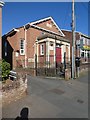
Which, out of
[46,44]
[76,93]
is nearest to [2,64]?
[76,93]

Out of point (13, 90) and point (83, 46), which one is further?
point (83, 46)

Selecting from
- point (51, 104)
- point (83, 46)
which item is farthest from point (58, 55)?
point (51, 104)

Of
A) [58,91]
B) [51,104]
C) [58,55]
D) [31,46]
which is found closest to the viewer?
[51,104]

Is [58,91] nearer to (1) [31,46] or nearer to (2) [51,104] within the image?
(2) [51,104]

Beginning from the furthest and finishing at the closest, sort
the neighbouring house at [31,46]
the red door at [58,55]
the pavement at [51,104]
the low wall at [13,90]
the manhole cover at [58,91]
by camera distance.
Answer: the red door at [58,55] < the neighbouring house at [31,46] < the manhole cover at [58,91] < the low wall at [13,90] < the pavement at [51,104]

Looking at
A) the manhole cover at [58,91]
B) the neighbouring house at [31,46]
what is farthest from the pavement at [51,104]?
the neighbouring house at [31,46]

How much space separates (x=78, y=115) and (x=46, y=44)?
1349cm

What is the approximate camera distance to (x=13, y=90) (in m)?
7.77

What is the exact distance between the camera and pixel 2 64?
9438 mm

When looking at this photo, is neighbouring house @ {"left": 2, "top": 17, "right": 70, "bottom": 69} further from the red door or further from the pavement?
the pavement

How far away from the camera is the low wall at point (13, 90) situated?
7332mm

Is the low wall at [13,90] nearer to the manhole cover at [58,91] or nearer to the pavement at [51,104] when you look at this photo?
the pavement at [51,104]

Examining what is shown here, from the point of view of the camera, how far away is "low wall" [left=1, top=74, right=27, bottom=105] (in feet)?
24.1

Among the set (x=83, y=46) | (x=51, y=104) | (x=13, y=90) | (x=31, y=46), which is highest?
(x=83, y=46)
